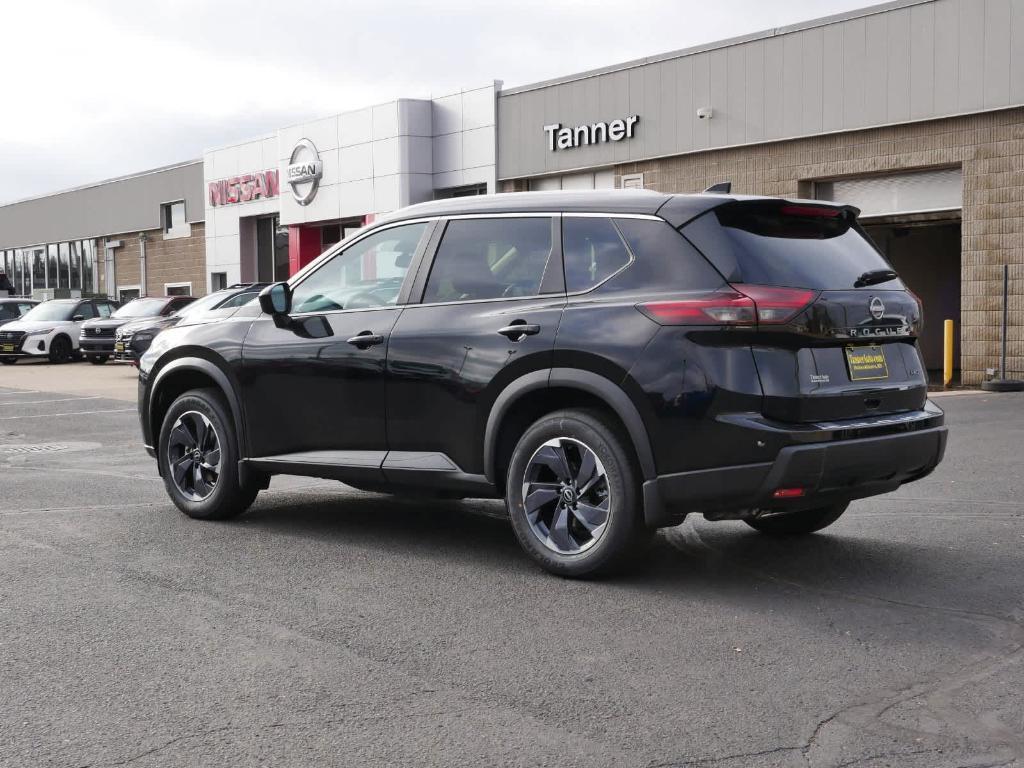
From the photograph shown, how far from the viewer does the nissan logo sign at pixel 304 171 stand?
110 ft

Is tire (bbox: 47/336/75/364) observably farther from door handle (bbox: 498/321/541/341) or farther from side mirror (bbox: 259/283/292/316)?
door handle (bbox: 498/321/541/341)

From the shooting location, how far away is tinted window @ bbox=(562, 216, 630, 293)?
570 cm

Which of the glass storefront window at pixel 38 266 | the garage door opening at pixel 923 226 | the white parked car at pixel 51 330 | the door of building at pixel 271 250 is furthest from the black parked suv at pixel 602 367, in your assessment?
the glass storefront window at pixel 38 266

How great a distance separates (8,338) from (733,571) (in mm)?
27080

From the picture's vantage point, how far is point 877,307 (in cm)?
562

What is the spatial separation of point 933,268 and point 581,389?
20.1m

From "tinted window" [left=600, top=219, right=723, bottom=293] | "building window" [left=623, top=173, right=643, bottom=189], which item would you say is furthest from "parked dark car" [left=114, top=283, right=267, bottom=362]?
"tinted window" [left=600, top=219, right=723, bottom=293]

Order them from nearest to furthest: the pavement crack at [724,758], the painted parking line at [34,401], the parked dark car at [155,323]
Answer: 1. the pavement crack at [724,758]
2. the painted parking line at [34,401]
3. the parked dark car at [155,323]

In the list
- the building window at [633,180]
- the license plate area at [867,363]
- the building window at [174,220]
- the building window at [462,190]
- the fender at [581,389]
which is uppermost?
the building window at [174,220]

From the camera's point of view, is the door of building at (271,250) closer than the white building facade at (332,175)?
No

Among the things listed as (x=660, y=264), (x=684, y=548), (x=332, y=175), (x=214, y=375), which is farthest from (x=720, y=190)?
(x=332, y=175)

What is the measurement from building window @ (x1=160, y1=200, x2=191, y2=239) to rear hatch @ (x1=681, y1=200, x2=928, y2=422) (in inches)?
1585

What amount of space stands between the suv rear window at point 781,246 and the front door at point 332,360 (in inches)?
68.6

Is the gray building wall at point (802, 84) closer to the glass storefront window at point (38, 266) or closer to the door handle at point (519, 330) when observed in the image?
the door handle at point (519, 330)
